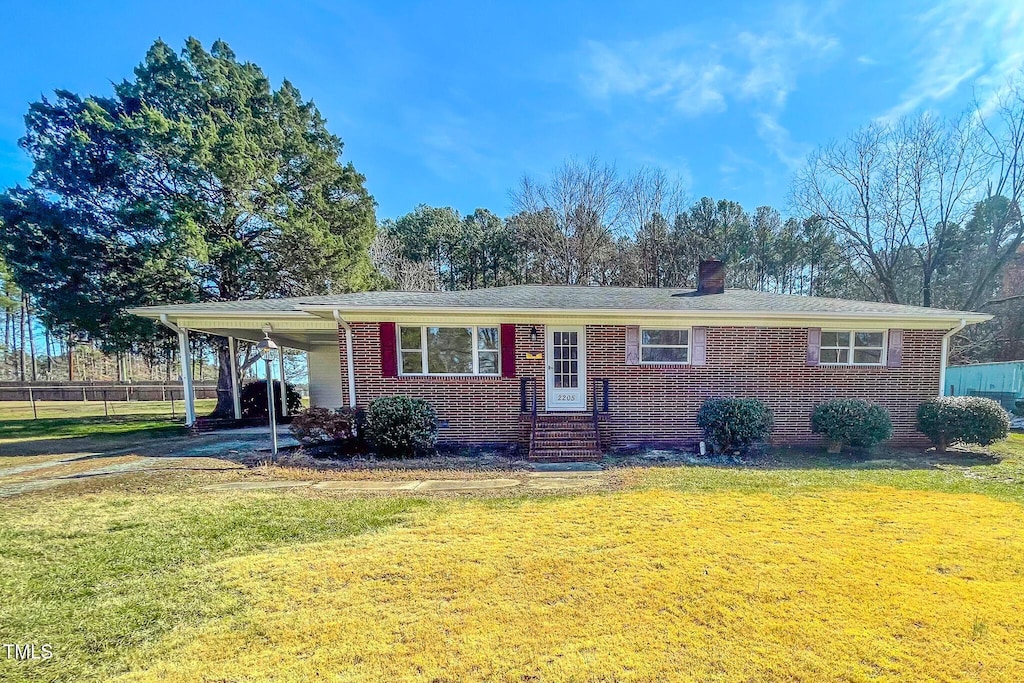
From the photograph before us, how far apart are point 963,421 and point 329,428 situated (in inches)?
497

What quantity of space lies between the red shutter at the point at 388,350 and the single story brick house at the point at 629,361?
0.8 inches

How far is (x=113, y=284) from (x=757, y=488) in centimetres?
1788

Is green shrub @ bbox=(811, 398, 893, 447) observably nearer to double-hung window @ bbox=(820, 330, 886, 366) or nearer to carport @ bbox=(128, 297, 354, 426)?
double-hung window @ bbox=(820, 330, 886, 366)

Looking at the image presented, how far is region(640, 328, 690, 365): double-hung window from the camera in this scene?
8570mm

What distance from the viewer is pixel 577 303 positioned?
8.70 m

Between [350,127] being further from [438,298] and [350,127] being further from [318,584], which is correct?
[318,584]

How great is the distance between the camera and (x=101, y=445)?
29.1 ft

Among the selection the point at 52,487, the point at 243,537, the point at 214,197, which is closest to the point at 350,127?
the point at 214,197

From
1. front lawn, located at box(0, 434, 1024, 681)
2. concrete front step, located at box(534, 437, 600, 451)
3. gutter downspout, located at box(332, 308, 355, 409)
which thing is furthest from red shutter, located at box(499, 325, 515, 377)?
front lawn, located at box(0, 434, 1024, 681)

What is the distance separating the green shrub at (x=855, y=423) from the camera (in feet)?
25.2

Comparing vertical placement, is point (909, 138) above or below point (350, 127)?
below

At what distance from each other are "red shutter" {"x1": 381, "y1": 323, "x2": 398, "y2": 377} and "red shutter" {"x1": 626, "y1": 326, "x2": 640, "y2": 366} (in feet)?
16.4

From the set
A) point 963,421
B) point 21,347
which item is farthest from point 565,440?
point 21,347

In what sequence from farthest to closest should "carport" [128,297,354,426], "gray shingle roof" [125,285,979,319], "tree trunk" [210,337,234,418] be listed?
1. "tree trunk" [210,337,234,418]
2. "carport" [128,297,354,426]
3. "gray shingle roof" [125,285,979,319]
